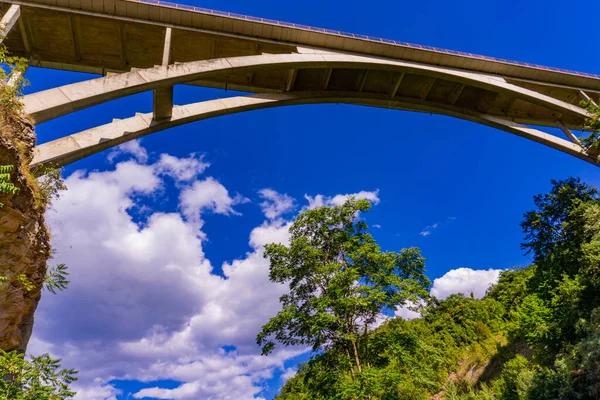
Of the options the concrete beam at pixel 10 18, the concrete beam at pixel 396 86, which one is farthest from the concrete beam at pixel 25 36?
the concrete beam at pixel 396 86

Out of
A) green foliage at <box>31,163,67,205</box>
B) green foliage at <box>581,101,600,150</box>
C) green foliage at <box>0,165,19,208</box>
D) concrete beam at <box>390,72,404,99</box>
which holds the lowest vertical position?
green foliage at <box>0,165,19,208</box>

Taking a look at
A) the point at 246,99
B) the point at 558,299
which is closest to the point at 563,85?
the point at 558,299

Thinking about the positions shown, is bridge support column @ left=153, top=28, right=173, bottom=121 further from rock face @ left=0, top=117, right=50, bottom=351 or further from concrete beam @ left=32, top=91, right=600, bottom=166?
rock face @ left=0, top=117, right=50, bottom=351

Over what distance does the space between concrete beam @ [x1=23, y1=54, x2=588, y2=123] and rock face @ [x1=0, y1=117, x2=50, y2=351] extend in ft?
8.38

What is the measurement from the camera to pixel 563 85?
752 inches

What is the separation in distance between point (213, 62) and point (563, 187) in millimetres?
16625

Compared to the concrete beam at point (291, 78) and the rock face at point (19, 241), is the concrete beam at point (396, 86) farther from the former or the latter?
the rock face at point (19, 241)

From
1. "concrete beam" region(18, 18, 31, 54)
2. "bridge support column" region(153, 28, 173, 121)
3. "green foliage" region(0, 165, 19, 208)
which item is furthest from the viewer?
"concrete beam" region(18, 18, 31, 54)

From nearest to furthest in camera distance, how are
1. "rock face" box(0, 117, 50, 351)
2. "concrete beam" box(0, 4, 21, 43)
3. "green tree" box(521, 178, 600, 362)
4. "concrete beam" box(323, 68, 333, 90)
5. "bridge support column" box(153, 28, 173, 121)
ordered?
1. "rock face" box(0, 117, 50, 351)
2. "concrete beam" box(0, 4, 21, 43)
3. "bridge support column" box(153, 28, 173, 121)
4. "green tree" box(521, 178, 600, 362)
5. "concrete beam" box(323, 68, 333, 90)

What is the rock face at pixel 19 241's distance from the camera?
20.6ft

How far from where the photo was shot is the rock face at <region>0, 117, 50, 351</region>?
6.27 metres

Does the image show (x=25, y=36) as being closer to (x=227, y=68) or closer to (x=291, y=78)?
(x=227, y=68)

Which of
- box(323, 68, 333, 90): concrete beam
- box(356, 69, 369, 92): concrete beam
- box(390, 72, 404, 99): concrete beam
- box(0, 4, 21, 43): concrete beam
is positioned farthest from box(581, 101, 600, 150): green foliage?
box(0, 4, 21, 43): concrete beam

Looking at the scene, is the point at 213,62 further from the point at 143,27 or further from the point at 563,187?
the point at 563,187
